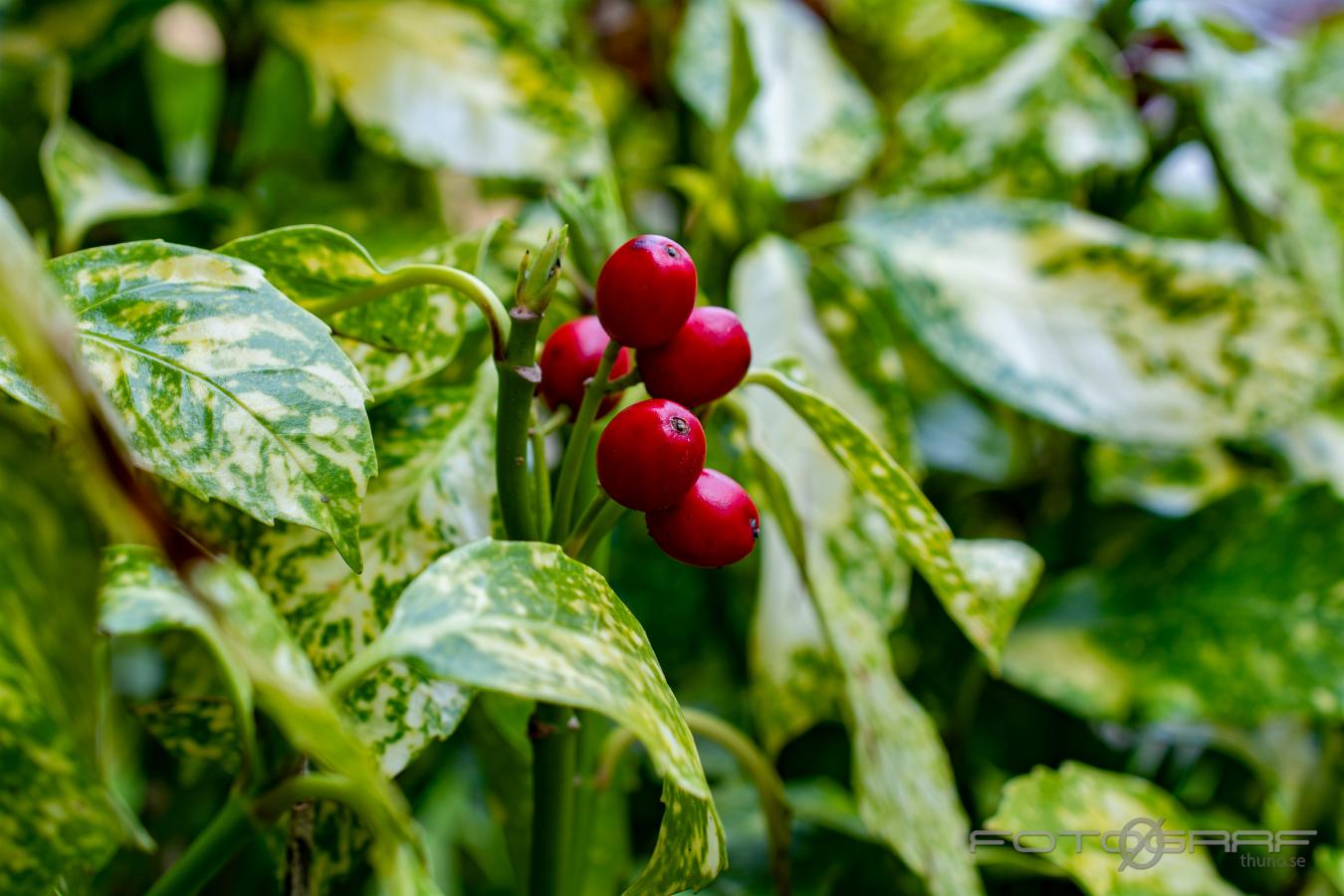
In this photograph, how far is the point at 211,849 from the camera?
277mm

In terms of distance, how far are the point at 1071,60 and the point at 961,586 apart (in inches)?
22.6

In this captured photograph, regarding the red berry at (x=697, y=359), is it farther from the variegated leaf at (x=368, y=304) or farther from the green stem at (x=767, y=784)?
the green stem at (x=767, y=784)

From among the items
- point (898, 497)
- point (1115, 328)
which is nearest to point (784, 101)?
point (1115, 328)

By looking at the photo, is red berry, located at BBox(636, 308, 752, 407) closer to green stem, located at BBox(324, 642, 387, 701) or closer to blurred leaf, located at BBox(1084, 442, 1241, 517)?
green stem, located at BBox(324, 642, 387, 701)

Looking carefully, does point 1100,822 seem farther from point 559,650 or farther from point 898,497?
point 559,650

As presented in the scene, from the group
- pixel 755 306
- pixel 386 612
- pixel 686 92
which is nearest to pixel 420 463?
pixel 386 612

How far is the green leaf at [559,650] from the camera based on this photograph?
0.25 m

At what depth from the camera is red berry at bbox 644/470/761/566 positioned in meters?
0.32

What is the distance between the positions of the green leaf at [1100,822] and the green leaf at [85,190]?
514mm

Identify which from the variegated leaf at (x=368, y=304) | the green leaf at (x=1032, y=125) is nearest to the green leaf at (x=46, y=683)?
the variegated leaf at (x=368, y=304)

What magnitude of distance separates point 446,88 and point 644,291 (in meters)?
0.41

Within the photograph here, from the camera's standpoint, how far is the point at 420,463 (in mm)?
382

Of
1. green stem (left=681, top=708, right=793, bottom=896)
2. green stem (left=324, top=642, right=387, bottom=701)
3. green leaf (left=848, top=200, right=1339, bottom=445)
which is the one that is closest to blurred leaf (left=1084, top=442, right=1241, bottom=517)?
green leaf (left=848, top=200, right=1339, bottom=445)

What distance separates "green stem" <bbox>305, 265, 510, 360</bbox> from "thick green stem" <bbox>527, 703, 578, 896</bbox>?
130mm
